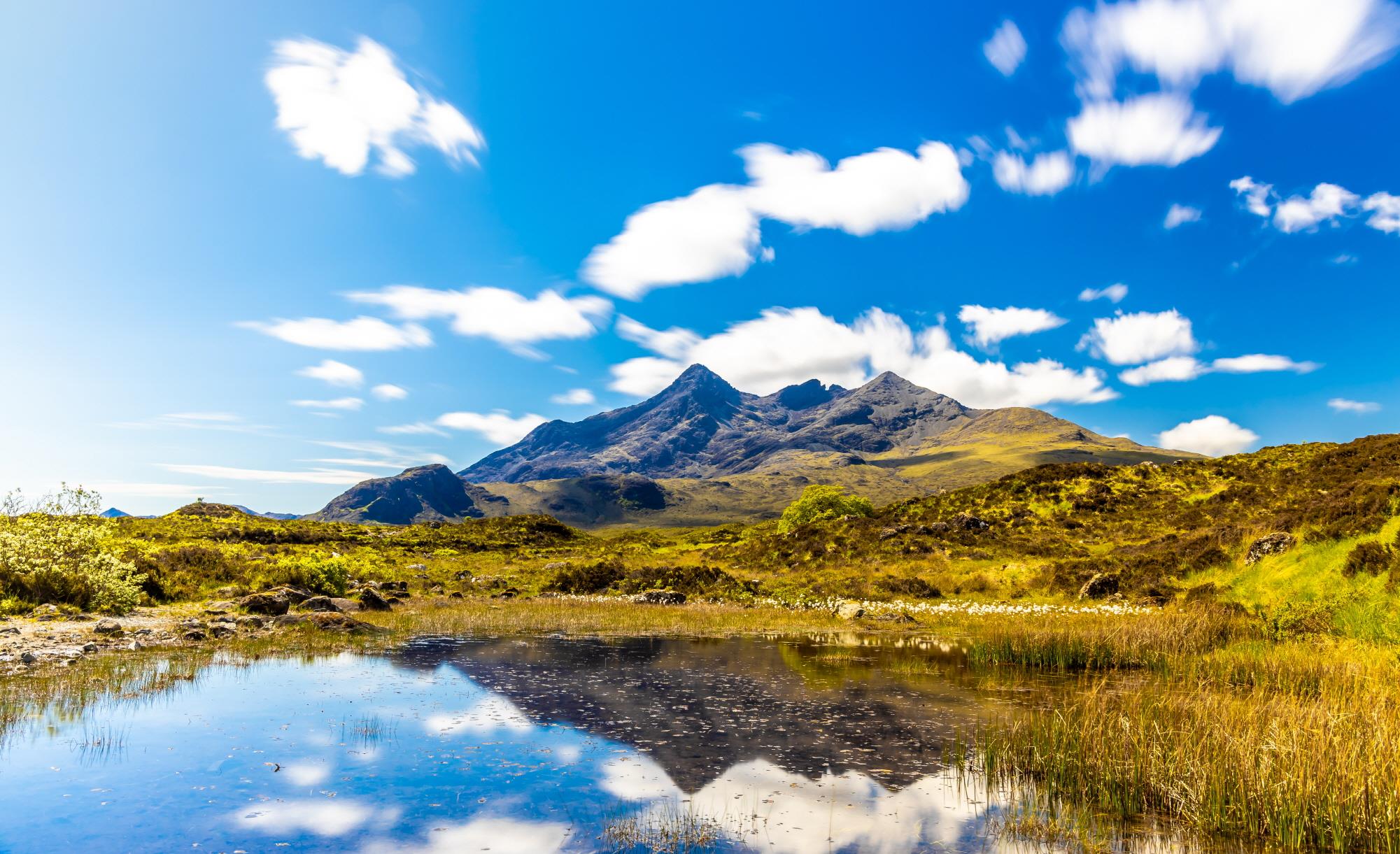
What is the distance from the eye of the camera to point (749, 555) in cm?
6319

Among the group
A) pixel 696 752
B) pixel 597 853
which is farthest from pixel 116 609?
pixel 597 853

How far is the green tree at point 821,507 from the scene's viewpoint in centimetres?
9619

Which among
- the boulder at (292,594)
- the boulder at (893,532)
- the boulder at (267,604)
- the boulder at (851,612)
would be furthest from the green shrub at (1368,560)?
the boulder at (292,594)

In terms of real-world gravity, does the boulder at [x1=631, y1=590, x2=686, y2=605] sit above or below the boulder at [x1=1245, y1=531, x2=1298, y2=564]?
below

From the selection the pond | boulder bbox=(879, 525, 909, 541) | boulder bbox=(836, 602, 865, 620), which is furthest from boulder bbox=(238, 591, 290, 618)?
boulder bbox=(879, 525, 909, 541)

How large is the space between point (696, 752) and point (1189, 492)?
2150 inches

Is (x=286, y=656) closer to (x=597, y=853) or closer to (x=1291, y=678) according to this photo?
(x=597, y=853)

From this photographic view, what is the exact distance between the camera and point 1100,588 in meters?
35.7

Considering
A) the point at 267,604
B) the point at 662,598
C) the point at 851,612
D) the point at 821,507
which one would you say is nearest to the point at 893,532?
the point at 662,598

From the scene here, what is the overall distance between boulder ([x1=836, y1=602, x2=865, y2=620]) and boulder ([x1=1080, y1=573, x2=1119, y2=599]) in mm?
10865

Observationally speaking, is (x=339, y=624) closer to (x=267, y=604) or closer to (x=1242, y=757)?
(x=267, y=604)

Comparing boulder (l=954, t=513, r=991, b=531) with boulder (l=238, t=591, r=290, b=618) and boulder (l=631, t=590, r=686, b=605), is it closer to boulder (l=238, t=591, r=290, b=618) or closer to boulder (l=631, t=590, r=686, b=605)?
boulder (l=631, t=590, r=686, b=605)

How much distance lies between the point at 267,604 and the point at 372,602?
5.55 m

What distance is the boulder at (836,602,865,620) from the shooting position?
117 ft
